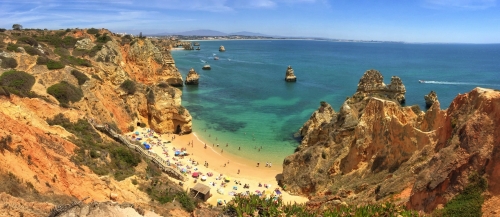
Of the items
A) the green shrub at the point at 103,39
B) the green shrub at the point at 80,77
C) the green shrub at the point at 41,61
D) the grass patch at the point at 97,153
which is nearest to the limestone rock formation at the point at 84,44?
the green shrub at the point at 103,39

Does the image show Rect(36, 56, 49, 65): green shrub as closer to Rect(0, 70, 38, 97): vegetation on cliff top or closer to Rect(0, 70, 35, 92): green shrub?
Rect(0, 70, 38, 97): vegetation on cliff top

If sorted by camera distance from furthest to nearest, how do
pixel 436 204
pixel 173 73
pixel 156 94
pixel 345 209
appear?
pixel 173 73, pixel 156 94, pixel 345 209, pixel 436 204

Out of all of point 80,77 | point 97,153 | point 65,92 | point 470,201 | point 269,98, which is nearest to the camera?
point 470,201

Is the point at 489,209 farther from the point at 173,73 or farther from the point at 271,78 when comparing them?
the point at 271,78

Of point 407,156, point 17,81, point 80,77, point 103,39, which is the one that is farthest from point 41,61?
point 407,156

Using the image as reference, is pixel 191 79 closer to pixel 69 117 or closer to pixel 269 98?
pixel 269 98

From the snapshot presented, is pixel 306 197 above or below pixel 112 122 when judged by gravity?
below

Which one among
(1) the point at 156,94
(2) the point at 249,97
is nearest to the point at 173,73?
(2) the point at 249,97
